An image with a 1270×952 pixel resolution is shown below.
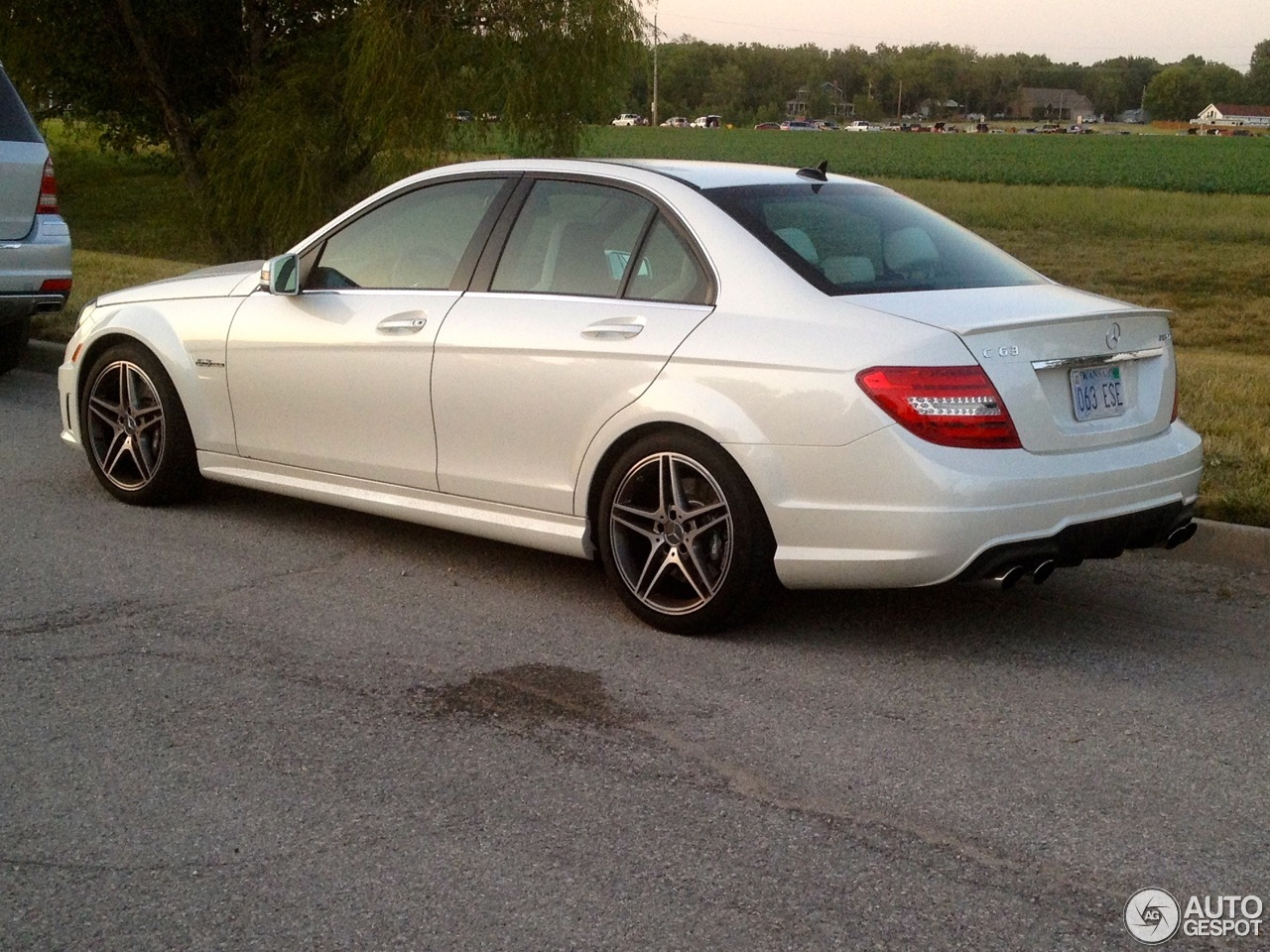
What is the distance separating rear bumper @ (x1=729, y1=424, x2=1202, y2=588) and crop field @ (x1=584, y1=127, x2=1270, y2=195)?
39501mm

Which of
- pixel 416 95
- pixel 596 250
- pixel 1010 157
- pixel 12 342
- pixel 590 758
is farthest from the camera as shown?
pixel 1010 157

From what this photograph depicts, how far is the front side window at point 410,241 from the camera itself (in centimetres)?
629

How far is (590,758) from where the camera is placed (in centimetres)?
431

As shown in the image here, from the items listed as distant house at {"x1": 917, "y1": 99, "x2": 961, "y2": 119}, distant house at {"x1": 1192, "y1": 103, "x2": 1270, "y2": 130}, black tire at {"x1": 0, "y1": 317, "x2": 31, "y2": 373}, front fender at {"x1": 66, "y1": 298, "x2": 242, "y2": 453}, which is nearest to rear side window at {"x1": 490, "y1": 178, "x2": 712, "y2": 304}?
front fender at {"x1": 66, "y1": 298, "x2": 242, "y2": 453}

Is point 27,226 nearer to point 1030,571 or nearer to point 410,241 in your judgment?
point 410,241

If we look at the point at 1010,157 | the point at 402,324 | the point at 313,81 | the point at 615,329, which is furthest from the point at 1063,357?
the point at 1010,157

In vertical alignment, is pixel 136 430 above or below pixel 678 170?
below

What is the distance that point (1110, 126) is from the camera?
6265 inches

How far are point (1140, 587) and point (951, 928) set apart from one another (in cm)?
323

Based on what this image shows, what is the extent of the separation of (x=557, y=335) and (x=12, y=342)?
7.15m

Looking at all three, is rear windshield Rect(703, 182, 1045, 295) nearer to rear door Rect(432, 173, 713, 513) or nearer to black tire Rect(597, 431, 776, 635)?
rear door Rect(432, 173, 713, 513)

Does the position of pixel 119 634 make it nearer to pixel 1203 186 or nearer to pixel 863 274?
pixel 863 274

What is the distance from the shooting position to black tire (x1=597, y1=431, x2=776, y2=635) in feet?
17.2

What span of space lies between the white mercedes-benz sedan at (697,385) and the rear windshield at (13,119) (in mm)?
4513
